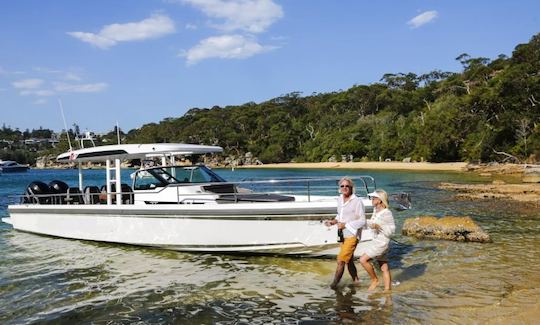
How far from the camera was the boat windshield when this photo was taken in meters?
12.4

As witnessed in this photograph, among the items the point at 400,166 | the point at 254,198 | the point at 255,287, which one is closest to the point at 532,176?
the point at 254,198

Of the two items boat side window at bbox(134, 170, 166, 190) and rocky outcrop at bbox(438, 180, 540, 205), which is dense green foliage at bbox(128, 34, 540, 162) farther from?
boat side window at bbox(134, 170, 166, 190)

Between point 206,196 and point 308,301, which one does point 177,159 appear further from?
point 308,301

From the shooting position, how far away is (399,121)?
8231 cm

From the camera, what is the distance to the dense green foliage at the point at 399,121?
54.6m

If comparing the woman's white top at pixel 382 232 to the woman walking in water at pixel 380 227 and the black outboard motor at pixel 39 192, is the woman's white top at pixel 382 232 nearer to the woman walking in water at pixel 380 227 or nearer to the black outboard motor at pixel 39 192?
the woman walking in water at pixel 380 227

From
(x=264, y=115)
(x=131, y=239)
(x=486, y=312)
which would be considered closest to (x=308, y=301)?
(x=486, y=312)

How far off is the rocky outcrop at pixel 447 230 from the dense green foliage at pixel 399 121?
139 feet

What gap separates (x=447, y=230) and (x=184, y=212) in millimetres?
7300

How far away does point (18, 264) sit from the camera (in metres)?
11.4

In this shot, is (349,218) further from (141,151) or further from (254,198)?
(141,151)

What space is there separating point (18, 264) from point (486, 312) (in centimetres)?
1036

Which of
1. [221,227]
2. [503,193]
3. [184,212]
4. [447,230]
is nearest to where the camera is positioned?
[221,227]

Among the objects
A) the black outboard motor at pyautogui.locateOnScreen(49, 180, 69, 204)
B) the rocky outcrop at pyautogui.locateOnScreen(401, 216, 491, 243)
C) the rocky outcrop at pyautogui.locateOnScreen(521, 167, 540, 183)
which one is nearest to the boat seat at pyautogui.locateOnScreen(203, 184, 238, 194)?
the rocky outcrop at pyautogui.locateOnScreen(401, 216, 491, 243)
